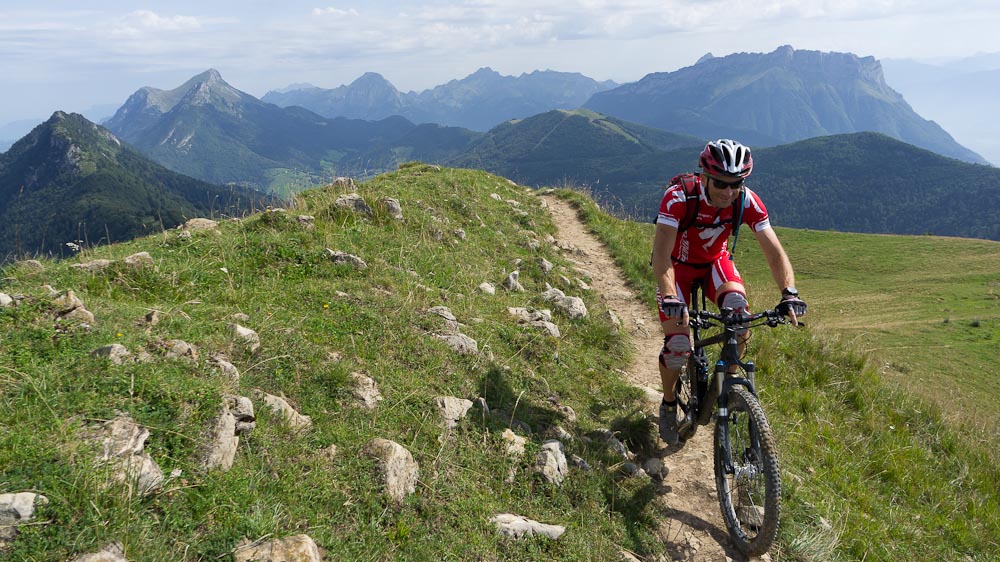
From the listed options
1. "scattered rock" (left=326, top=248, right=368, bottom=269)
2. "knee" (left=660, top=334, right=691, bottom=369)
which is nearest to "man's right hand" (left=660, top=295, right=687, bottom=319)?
"knee" (left=660, top=334, right=691, bottom=369)

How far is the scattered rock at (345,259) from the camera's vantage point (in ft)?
26.5

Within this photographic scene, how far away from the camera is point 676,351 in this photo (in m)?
5.01

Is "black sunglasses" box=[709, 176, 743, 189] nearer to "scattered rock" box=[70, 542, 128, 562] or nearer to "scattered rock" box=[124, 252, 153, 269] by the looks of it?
"scattered rock" box=[70, 542, 128, 562]

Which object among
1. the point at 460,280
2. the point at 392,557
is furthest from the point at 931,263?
the point at 392,557

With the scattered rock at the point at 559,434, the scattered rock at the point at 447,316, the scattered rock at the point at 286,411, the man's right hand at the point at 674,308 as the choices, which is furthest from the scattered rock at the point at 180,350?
the man's right hand at the point at 674,308

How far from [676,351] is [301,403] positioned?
12.5ft

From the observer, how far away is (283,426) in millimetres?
4293

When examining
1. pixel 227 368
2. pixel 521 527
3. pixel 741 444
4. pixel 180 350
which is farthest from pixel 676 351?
pixel 180 350

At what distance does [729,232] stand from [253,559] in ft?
17.3

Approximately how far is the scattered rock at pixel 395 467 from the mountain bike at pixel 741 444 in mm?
3006

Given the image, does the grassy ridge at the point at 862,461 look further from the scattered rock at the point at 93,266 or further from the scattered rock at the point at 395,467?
the scattered rock at the point at 93,266

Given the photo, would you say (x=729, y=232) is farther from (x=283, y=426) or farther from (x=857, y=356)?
(x=857, y=356)

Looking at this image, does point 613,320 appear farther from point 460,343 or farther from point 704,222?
point 704,222

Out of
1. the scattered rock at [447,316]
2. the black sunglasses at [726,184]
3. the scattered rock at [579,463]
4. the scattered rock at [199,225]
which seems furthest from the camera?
the scattered rock at [199,225]
